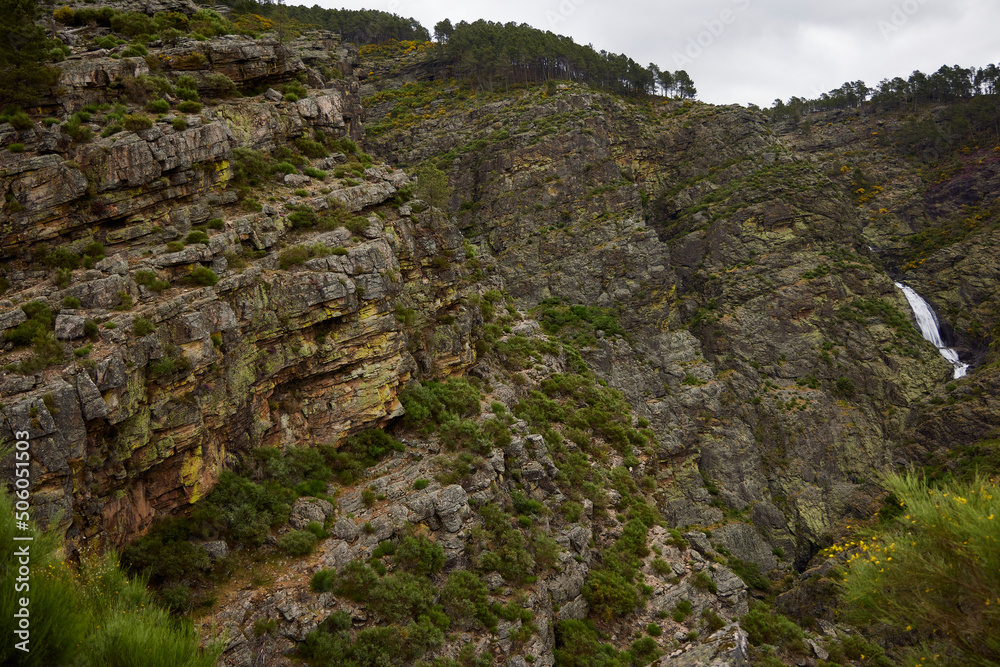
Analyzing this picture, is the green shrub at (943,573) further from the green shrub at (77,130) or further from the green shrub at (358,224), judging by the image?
the green shrub at (77,130)

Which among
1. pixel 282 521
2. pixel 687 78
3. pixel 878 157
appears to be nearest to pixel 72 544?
pixel 282 521

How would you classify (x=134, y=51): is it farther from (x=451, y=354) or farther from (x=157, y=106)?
(x=451, y=354)

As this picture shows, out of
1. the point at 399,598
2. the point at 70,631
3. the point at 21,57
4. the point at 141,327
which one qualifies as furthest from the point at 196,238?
the point at 70,631

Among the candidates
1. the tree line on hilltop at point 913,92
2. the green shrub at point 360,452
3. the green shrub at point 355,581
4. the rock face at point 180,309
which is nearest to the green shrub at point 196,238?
the rock face at point 180,309

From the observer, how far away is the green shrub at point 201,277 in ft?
71.3

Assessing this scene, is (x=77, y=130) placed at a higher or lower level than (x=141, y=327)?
higher

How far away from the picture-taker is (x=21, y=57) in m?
23.4

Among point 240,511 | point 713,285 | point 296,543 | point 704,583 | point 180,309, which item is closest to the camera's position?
point 296,543

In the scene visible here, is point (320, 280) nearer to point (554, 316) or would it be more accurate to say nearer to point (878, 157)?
point (554, 316)

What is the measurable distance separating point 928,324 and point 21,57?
91014 millimetres

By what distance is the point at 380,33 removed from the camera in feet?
369

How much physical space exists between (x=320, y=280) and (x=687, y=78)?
3801 inches

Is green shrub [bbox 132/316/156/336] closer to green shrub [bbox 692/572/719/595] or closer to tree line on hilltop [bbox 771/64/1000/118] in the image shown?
green shrub [bbox 692/572/719/595]

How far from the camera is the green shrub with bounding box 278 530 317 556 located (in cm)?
1983
